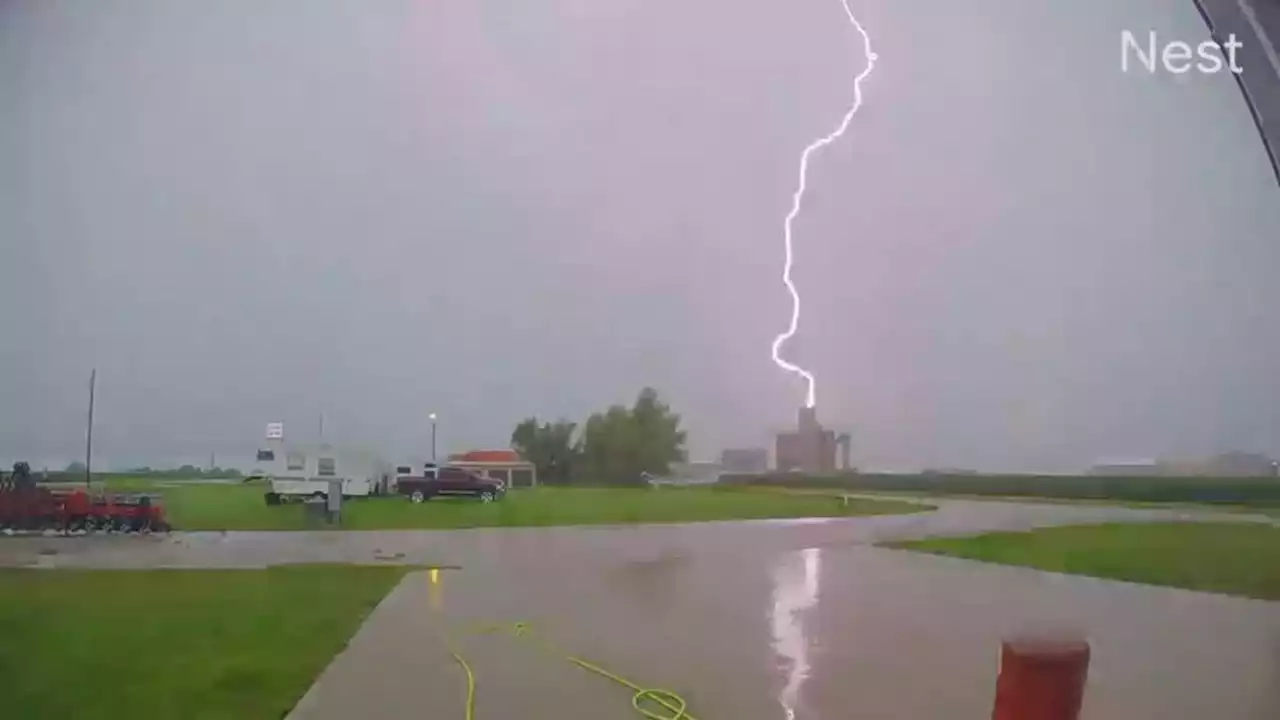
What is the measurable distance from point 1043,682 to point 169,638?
3.93m

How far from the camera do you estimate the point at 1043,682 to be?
2357 millimetres

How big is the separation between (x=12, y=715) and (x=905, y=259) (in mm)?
5540

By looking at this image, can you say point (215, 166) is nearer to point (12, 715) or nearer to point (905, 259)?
point (12, 715)

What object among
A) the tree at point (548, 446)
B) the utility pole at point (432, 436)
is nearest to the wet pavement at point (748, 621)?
the tree at point (548, 446)

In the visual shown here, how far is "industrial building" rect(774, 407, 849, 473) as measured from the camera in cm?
614

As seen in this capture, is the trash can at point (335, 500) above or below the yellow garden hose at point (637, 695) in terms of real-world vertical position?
above

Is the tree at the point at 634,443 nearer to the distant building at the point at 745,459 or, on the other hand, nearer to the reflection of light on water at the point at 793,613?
the distant building at the point at 745,459

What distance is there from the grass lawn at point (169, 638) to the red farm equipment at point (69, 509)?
27 cm

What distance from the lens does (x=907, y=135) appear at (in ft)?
20.7

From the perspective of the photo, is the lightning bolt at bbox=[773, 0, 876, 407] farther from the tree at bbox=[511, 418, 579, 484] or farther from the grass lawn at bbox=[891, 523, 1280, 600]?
the grass lawn at bbox=[891, 523, 1280, 600]

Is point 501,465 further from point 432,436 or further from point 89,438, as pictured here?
point 89,438

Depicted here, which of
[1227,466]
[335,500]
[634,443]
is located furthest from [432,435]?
[1227,466]

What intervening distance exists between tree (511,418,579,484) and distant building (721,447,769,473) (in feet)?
3.33

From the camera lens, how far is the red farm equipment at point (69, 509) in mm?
5004
